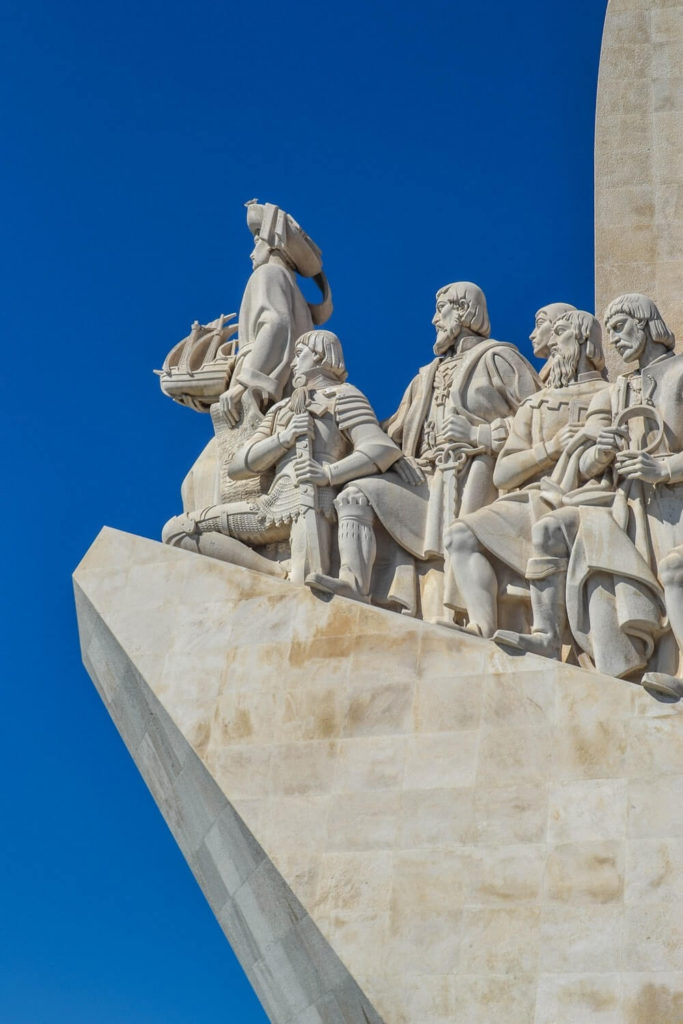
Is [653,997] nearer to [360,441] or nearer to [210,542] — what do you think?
A: [360,441]

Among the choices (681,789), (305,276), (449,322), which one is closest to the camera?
(681,789)

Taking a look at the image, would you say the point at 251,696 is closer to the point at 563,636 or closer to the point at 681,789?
the point at 563,636

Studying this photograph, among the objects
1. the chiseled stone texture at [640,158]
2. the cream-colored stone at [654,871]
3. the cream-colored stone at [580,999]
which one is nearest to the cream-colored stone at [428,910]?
the cream-colored stone at [580,999]

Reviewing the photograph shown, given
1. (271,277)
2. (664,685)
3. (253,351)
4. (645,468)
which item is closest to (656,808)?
(664,685)

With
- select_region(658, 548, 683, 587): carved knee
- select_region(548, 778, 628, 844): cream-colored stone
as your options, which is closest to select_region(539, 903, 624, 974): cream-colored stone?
select_region(548, 778, 628, 844): cream-colored stone

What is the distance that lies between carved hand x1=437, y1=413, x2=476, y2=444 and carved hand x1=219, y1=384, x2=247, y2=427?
1.57 metres

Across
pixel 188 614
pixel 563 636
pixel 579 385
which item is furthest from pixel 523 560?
pixel 188 614

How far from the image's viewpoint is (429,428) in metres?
10.6

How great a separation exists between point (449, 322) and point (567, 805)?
3.45 metres

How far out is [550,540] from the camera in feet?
30.6

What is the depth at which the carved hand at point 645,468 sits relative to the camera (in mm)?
9258

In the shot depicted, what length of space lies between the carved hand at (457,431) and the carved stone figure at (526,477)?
0.24 m

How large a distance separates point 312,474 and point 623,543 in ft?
6.67

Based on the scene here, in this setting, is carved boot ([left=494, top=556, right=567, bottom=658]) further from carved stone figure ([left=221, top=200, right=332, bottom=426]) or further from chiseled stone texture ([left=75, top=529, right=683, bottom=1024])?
carved stone figure ([left=221, top=200, right=332, bottom=426])
